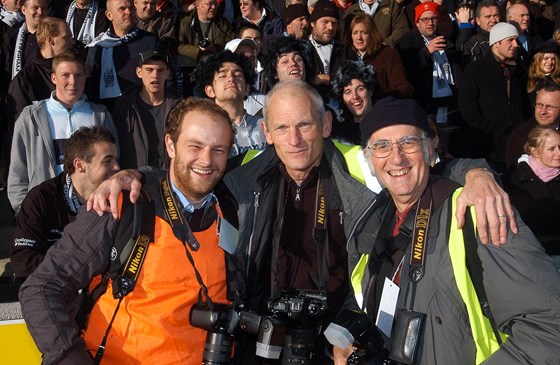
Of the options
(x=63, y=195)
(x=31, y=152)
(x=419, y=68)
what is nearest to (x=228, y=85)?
(x=63, y=195)

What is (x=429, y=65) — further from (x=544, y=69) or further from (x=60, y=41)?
(x=60, y=41)

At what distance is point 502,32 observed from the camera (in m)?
7.48

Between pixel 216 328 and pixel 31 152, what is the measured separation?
3.15m

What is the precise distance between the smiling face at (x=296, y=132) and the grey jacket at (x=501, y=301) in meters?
0.93

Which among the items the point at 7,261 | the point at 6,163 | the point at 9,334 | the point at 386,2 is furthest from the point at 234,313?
the point at 386,2

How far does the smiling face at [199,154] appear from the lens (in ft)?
10.3

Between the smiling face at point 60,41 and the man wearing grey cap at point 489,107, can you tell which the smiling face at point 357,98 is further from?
the smiling face at point 60,41

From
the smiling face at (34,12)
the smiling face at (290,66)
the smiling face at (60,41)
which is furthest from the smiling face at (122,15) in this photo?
the smiling face at (290,66)

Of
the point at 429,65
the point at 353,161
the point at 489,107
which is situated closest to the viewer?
the point at 353,161

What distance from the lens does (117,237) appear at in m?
2.95

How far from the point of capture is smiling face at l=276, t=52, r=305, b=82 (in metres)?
6.05

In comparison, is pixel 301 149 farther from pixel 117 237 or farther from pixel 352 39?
pixel 352 39

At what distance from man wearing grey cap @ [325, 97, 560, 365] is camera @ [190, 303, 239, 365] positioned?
47 cm

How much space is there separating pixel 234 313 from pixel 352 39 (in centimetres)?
477
